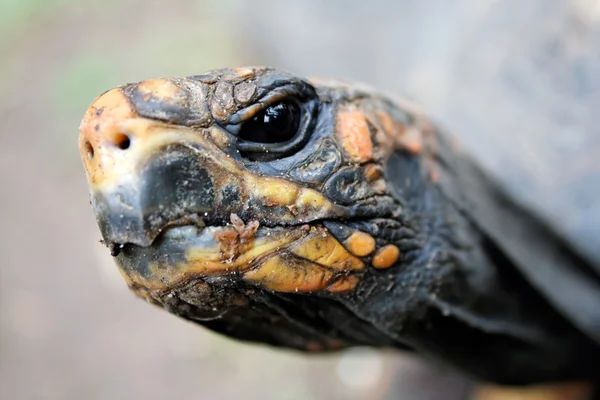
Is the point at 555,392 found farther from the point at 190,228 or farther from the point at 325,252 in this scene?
the point at 190,228

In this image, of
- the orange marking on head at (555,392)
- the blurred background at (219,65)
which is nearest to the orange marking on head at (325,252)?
the blurred background at (219,65)

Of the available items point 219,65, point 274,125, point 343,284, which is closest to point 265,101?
point 274,125

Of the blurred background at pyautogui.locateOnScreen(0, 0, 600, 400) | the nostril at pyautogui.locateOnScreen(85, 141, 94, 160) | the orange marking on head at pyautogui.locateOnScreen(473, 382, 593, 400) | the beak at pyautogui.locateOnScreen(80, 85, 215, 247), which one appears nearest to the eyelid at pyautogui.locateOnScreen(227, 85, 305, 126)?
the beak at pyautogui.locateOnScreen(80, 85, 215, 247)

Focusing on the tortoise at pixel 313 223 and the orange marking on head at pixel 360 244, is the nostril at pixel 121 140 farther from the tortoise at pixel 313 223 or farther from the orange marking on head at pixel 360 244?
the orange marking on head at pixel 360 244

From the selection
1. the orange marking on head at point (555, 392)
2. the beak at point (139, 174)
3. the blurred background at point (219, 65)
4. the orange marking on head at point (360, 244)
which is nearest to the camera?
the beak at point (139, 174)

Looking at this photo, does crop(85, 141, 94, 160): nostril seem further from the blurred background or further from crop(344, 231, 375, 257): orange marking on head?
the blurred background

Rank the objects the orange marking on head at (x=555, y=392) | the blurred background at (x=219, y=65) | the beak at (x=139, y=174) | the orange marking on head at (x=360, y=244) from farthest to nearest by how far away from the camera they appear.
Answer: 1. the orange marking on head at (x=555, y=392)
2. the blurred background at (x=219, y=65)
3. the orange marking on head at (x=360, y=244)
4. the beak at (x=139, y=174)

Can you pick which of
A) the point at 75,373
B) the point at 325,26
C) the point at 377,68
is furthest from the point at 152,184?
the point at 75,373
